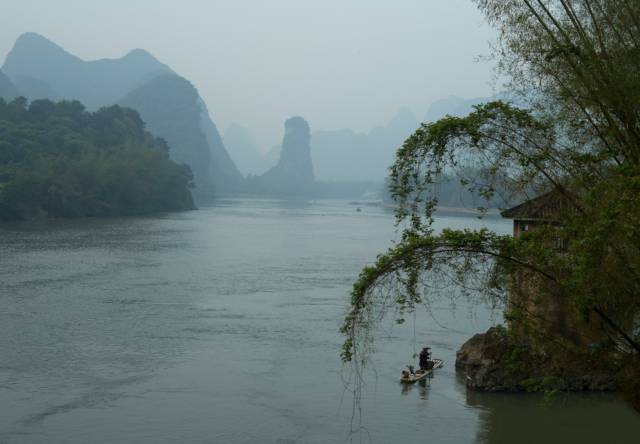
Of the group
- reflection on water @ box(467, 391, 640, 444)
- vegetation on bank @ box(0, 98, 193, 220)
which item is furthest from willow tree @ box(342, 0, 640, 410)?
vegetation on bank @ box(0, 98, 193, 220)

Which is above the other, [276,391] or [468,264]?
[468,264]

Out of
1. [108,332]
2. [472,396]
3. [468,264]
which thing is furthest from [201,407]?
[468,264]

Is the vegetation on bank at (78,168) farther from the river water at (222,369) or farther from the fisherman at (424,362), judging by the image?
the fisherman at (424,362)

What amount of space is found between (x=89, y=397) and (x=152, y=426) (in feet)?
9.32

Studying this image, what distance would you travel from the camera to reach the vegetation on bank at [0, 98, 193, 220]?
78938 mm

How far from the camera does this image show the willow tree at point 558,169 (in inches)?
330

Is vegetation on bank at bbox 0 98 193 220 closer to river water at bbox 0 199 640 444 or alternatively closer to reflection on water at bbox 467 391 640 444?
river water at bbox 0 199 640 444

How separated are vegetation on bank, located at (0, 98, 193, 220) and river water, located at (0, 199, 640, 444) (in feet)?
116

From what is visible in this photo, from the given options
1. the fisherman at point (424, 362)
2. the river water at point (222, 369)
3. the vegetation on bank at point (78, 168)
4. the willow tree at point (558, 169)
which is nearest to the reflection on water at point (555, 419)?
the river water at point (222, 369)

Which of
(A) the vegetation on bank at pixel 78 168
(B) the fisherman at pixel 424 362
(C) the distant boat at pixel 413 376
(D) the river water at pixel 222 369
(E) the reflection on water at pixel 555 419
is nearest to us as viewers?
(E) the reflection on water at pixel 555 419

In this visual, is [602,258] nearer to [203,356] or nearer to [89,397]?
[89,397]

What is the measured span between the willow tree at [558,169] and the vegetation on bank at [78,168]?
2831 inches

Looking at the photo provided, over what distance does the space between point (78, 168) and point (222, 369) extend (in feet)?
225

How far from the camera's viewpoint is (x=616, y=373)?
9422 mm
